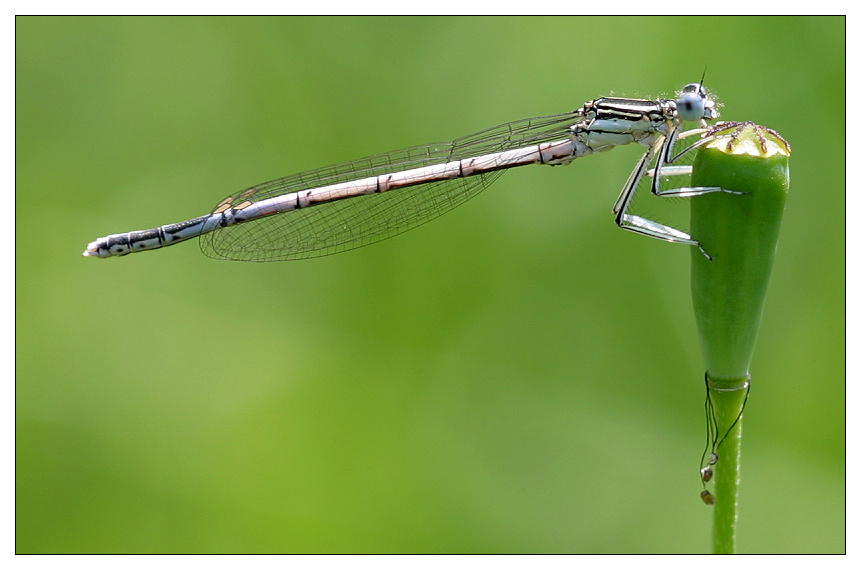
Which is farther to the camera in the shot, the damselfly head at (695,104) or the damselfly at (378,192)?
the damselfly at (378,192)

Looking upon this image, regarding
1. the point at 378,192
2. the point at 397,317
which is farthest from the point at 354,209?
the point at 397,317

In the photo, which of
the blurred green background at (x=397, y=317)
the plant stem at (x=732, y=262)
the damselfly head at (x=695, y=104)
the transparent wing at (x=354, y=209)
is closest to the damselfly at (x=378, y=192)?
the transparent wing at (x=354, y=209)

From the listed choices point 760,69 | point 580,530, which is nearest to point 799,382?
A: point 580,530

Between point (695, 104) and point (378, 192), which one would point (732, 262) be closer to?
point (695, 104)

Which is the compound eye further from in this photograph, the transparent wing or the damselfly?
the transparent wing

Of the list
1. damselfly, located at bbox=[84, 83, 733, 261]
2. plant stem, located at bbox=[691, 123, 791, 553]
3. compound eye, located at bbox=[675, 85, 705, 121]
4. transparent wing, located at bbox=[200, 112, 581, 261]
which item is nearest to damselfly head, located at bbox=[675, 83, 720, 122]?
compound eye, located at bbox=[675, 85, 705, 121]

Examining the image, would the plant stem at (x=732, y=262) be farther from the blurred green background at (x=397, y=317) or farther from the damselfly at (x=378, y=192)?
the blurred green background at (x=397, y=317)

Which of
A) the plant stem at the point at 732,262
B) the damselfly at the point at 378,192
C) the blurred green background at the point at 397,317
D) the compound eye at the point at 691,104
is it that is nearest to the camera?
the plant stem at the point at 732,262
